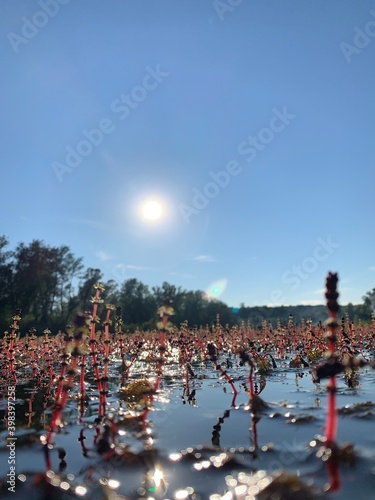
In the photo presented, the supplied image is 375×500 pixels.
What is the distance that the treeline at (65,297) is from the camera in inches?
2254

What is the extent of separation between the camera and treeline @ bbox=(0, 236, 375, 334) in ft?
188

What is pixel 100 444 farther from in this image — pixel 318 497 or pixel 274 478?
pixel 318 497

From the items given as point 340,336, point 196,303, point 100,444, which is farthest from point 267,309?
point 100,444

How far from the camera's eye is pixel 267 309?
93125mm

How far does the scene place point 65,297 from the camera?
72250 mm

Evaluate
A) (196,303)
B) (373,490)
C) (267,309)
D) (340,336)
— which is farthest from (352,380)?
(267,309)

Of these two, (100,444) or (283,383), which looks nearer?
(100,444)

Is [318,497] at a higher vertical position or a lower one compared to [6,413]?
higher

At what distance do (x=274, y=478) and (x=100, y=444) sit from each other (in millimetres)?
1700

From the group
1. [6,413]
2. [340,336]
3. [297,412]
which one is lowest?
[6,413]

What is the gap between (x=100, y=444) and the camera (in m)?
3.39

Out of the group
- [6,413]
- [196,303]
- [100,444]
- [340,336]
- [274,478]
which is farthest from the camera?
[196,303]

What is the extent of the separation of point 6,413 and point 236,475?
4.12m

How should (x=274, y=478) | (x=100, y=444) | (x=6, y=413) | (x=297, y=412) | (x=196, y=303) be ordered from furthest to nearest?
(x=196, y=303), (x=6, y=413), (x=297, y=412), (x=100, y=444), (x=274, y=478)
